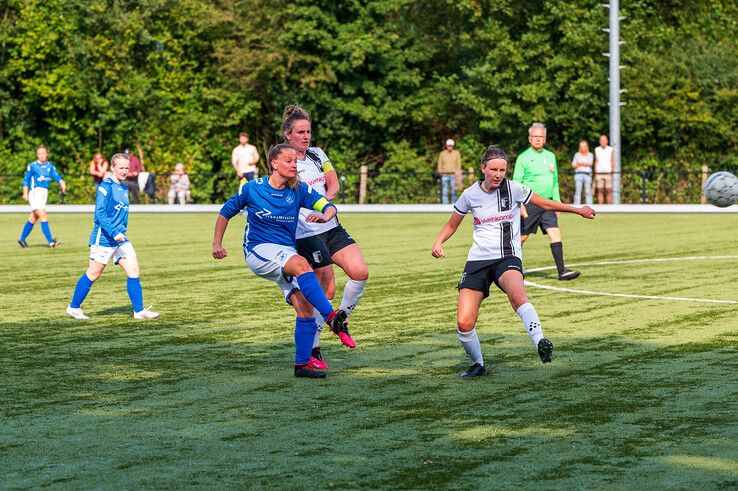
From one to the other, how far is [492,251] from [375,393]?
4.98ft

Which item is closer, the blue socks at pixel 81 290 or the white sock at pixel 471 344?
the white sock at pixel 471 344

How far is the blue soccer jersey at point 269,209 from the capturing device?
32.4 feet

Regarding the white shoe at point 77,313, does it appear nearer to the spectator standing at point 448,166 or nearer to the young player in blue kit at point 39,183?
the young player in blue kit at point 39,183

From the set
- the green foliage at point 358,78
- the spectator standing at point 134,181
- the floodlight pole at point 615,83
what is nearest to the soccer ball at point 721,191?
the floodlight pole at point 615,83

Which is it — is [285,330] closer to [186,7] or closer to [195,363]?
[195,363]

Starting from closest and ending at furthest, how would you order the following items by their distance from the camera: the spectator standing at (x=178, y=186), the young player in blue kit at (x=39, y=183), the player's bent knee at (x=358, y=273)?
the player's bent knee at (x=358, y=273)
the young player in blue kit at (x=39, y=183)
the spectator standing at (x=178, y=186)

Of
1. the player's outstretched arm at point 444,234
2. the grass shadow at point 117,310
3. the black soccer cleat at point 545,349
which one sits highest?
the player's outstretched arm at point 444,234

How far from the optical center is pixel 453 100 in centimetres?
5378

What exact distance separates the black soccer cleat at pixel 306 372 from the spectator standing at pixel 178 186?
38.4 m

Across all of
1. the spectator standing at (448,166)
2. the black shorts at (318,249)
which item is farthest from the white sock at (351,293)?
the spectator standing at (448,166)

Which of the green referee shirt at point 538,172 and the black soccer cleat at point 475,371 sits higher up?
the green referee shirt at point 538,172

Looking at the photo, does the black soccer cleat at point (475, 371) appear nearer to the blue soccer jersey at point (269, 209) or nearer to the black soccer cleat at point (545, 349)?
the black soccer cleat at point (545, 349)

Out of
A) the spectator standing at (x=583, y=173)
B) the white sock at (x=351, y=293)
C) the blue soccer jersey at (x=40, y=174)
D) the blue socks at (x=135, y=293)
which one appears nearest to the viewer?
the white sock at (x=351, y=293)

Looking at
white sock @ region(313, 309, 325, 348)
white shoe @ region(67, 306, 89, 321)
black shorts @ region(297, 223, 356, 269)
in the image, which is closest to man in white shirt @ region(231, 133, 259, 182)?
white shoe @ region(67, 306, 89, 321)
